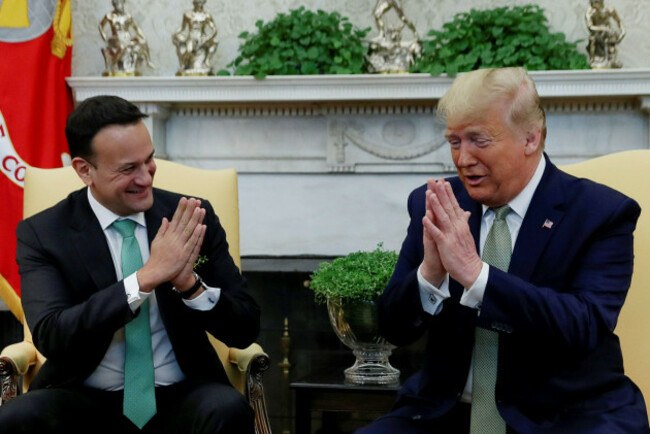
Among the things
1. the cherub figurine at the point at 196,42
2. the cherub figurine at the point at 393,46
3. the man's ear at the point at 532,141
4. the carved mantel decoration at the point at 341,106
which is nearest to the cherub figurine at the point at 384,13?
the cherub figurine at the point at 393,46

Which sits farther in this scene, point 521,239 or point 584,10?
point 584,10

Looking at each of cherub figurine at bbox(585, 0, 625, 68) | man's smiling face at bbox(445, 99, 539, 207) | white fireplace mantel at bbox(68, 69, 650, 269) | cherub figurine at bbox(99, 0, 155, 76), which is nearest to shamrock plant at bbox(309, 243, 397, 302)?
man's smiling face at bbox(445, 99, 539, 207)

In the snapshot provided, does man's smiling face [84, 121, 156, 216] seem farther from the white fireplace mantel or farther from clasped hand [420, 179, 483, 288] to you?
the white fireplace mantel

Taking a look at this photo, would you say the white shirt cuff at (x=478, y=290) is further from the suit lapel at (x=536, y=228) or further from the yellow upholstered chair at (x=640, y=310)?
the yellow upholstered chair at (x=640, y=310)

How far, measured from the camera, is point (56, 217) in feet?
8.78

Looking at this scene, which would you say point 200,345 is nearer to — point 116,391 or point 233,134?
point 116,391

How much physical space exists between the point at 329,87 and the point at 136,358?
2.03 m

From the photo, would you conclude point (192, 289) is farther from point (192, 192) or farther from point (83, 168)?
point (192, 192)

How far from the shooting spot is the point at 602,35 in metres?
4.11

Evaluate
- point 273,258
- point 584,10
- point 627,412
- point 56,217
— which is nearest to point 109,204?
point 56,217

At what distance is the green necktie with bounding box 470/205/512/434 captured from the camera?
2.23 meters

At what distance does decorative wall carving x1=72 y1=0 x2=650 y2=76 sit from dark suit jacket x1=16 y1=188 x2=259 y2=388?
1.97 meters

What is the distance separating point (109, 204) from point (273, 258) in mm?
1905

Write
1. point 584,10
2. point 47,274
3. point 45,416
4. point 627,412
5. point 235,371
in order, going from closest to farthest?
1. point 627,412
2. point 45,416
3. point 47,274
4. point 235,371
5. point 584,10
